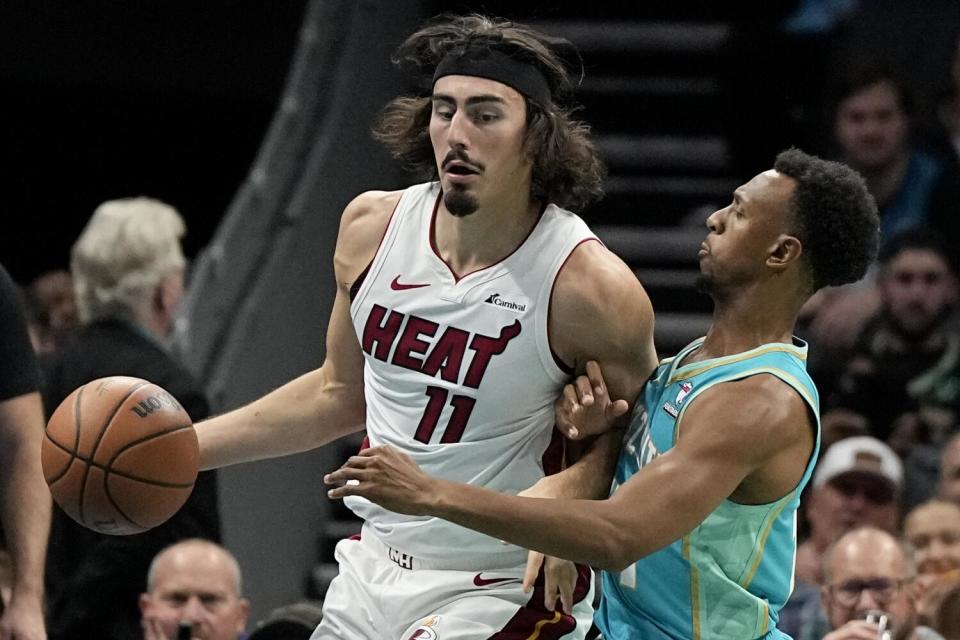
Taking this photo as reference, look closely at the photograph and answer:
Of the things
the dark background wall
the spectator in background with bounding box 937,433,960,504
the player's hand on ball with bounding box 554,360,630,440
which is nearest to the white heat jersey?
the player's hand on ball with bounding box 554,360,630,440

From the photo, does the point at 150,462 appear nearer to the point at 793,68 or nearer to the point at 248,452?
the point at 248,452

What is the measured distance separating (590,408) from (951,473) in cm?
315

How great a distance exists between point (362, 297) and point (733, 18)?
572 cm

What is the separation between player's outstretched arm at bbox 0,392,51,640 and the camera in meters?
4.80

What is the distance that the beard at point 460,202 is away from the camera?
4.40 m

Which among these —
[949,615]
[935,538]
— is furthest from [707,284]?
[935,538]

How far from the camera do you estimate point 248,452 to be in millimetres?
4781

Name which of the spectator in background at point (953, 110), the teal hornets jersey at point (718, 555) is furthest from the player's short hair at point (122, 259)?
the spectator in background at point (953, 110)

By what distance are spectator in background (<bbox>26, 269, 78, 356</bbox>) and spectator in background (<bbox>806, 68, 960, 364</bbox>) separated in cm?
344

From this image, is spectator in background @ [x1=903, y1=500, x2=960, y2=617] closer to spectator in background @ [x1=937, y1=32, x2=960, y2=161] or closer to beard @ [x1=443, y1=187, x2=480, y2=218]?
spectator in background @ [x1=937, y1=32, x2=960, y2=161]

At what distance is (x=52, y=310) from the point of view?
8.86m

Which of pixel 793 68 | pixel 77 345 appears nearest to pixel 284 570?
pixel 77 345

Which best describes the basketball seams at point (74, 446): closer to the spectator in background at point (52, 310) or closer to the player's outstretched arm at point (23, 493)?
the player's outstretched arm at point (23, 493)

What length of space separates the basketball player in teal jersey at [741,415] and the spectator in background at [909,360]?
341cm
